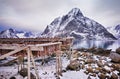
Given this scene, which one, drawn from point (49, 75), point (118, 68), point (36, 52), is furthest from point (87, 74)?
point (36, 52)

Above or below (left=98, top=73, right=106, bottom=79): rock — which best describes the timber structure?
above

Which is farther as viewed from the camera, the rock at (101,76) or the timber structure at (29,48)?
the rock at (101,76)

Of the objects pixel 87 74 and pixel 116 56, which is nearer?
pixel 87 74

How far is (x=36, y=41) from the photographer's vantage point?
16188mm

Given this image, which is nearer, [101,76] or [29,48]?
[29,48]

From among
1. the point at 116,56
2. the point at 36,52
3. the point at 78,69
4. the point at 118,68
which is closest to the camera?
the point at 36,52

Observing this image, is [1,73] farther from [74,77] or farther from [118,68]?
[118,68]

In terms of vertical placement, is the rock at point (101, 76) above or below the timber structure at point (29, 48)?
below

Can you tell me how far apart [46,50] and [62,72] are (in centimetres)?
511

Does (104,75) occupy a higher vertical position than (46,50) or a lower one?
lower

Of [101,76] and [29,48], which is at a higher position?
[29,48]

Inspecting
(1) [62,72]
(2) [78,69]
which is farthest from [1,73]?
(2) [78,69]

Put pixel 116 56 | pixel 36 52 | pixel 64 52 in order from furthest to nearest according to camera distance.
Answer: pixel 64 52 → pixel 116 56 → pixel 36 52

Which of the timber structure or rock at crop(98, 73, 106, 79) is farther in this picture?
Answer: rock at crop(98, 73, 106, 79)
